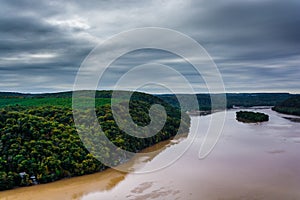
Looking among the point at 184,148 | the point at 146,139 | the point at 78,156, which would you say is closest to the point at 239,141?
the point at 184,148

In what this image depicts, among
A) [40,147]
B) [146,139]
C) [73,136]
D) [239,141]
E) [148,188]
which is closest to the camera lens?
[148,188]

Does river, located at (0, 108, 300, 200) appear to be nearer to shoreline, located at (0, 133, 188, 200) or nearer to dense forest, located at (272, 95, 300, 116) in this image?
shoreline, located at (0, 133, 188, 200)

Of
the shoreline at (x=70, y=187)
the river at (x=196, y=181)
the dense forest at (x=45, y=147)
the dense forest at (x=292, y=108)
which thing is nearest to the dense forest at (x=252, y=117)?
the dense forest at (x=292, y=108)

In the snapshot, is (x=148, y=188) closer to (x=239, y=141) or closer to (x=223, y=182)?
(x=223, y=182)

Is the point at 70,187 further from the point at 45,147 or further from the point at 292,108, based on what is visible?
the point at 292,108

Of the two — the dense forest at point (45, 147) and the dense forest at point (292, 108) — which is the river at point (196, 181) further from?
the dense forest at point (292, 108)

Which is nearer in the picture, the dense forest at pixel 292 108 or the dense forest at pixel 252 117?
the dense forest at pixel 252 117

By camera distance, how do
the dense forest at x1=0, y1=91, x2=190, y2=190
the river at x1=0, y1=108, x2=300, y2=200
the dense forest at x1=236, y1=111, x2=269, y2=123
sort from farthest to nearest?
the dense forest at x1=236, y1=111, x2=269, y2=123, the dense forest at x1=0, y1=91, x2=190, y2=190, the river at x1=0, y1=108, x2=300, y2=200

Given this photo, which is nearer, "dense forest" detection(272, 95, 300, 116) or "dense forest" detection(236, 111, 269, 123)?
"dense forest" detection(236, 111, 269, 123)

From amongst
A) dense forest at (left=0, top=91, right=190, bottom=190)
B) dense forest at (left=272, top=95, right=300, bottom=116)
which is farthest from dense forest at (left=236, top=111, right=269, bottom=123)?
dense forest at (left=0, top=91, right=190, bottom=190)
